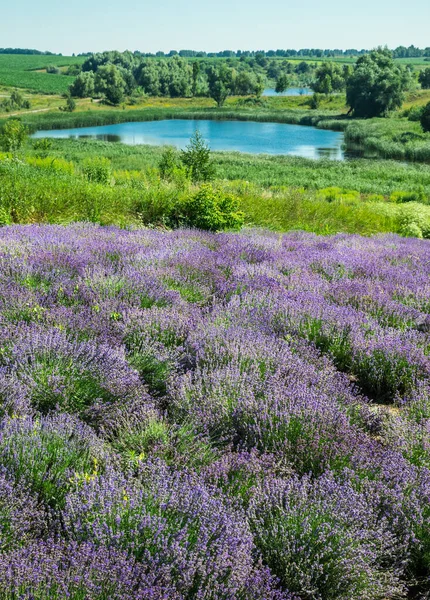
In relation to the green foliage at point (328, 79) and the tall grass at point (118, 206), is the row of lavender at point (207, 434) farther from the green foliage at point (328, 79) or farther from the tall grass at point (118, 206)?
the green foliage at point (328, 79)

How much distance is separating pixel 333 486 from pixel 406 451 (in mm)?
743

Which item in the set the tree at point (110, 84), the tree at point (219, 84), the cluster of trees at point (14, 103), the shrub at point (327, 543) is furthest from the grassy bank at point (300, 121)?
the shrub at point (327, 543)

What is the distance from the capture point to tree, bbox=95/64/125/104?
127 m

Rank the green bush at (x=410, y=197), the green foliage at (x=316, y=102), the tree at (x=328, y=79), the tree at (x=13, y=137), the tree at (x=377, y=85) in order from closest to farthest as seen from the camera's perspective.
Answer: the green bush at (x=410, y=197) < the tree at (x=13, y=137) < the tree at (x=377, y=85) < the green foliage at (x=316, y=102) < the tree at (x=328, y=79)

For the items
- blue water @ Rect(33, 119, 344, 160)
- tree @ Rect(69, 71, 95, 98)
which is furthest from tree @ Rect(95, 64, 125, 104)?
blue water @ Rect(33, 119, 344, 160)

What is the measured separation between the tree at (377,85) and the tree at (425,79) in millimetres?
37295

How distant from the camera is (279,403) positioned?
3.29m

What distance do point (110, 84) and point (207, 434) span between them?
141 meters

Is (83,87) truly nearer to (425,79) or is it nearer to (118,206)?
(425,79)

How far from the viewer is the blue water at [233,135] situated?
6788cm

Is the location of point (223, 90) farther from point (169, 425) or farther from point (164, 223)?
point (169, 425)

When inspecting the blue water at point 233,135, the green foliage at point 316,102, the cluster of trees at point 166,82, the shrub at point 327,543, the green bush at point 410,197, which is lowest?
the green bush at point 410,197

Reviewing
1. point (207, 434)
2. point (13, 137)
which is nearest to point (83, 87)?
point (13, 137)

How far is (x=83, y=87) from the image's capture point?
131 metres
